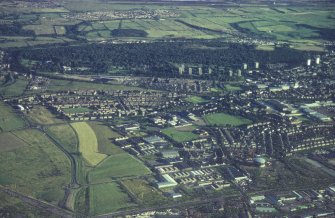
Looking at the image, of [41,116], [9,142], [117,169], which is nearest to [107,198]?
[117,169]

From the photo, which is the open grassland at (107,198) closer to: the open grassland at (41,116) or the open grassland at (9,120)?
the open grassland at (9,120)

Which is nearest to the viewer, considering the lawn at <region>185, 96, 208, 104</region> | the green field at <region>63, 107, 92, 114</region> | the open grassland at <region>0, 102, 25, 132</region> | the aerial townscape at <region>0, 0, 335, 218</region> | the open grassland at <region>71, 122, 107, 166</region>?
the aerial townscape at <region>0, 0, 335, 218</region>

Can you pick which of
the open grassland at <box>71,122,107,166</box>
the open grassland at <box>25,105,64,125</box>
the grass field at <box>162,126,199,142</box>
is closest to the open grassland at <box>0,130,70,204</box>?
the open grassland at <box>71,122,107,166</box>

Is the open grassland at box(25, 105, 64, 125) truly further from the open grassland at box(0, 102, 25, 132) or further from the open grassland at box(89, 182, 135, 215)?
the open grassland at box(89, 182, 135, 215)

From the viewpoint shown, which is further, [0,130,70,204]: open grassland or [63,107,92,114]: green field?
[63,107,92,114]: green field

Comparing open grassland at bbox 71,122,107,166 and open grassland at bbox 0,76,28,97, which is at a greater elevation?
open grassland at bbox 71,122,107,166

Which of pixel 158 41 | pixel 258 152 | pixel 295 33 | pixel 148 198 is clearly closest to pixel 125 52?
pixel 158 41

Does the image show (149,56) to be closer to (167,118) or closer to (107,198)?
(167,118)
